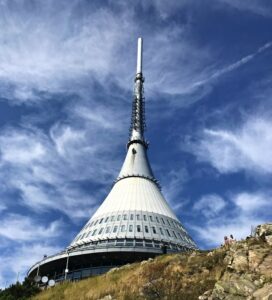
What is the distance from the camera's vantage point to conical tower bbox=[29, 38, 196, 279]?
48406 millimetres

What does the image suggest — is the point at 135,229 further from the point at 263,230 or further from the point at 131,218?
the point at 263,230

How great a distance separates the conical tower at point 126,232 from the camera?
159 ft

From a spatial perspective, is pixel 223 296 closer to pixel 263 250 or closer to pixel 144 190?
pixel 263 250

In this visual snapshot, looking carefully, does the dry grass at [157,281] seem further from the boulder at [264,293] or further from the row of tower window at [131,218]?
the row of tower window at [131,218]

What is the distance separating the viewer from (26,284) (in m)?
30.7

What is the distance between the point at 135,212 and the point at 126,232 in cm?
505

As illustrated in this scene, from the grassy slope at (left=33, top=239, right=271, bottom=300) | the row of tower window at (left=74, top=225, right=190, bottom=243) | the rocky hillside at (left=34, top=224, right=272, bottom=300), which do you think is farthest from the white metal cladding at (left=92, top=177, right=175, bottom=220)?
the rocky hillside at (left=34, top=224, right=272, bottom=300)

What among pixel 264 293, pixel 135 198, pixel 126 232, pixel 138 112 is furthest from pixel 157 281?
pixel 138 112

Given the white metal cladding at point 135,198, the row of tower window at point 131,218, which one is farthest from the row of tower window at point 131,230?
the white metal cladding at point 135,198

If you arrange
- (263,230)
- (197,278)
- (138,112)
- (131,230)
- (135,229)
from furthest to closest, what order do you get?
(138,112) → (135,229) → (131,230) → (263,230) → (197,278)

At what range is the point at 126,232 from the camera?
167 ft

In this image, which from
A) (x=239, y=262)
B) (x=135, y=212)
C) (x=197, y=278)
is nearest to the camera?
(x=239, y=262)

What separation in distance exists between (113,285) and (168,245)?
86.0 feet

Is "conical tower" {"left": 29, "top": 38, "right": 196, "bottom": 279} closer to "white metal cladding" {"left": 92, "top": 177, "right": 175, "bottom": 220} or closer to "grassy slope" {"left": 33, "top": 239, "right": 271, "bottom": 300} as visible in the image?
"white metal cladding" {"left": 92, "top": 177, "right": 175, "bottom": 220}
